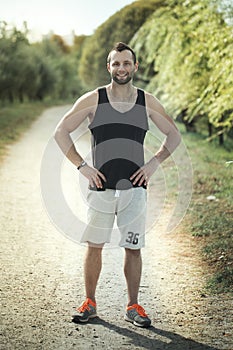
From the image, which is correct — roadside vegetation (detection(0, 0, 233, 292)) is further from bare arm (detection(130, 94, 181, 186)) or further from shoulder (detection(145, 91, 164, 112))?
shoulder (detection(145, 91, 164, 112))

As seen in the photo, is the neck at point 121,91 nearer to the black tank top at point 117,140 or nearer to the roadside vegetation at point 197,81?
the black tank top at point 117,140

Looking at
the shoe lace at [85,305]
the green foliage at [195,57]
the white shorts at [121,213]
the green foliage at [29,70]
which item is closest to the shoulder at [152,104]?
the white shorts at [121,213]

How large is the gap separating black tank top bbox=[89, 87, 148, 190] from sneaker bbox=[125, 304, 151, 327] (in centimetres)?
87

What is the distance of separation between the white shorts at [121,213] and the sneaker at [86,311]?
48 centimetres

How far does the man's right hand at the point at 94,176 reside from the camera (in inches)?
165

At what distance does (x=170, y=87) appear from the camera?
14.9 m

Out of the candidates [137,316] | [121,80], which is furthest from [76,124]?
[137,316]

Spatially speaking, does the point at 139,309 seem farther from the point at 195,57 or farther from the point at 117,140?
the point at 195,57

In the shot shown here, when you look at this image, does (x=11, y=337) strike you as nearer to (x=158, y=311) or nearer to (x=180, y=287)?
(x=158, y=311)

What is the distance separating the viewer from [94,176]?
13.8 ft

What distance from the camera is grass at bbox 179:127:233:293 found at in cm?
557

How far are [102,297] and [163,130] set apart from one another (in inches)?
56.7

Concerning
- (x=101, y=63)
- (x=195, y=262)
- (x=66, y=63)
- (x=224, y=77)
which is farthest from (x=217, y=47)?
(x=66, y=63)

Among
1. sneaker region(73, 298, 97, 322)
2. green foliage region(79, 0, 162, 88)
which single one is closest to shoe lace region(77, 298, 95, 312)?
sneaker region(73, 298, 97, 322)
